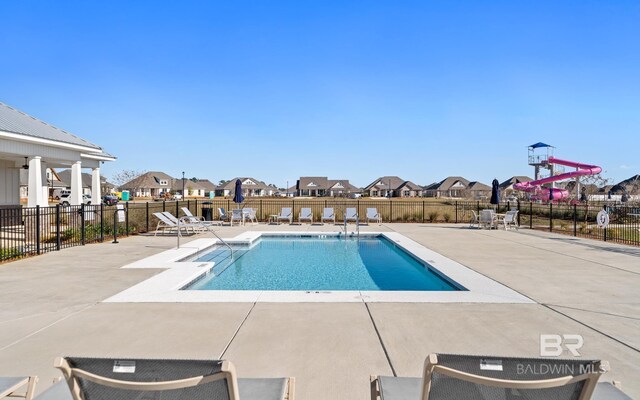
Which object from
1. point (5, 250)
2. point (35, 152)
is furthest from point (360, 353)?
point (35, 152)

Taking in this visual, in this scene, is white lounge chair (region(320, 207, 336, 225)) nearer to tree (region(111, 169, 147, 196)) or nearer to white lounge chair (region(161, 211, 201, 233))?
white lounge chair (region(161, 211, 201, 233))

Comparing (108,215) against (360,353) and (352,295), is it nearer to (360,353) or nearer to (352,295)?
(352,295)

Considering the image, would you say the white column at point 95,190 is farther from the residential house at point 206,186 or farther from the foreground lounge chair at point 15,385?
the residential house at point 206,186

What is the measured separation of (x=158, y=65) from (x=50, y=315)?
1770 cm

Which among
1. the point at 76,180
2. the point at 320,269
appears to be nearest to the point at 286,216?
the point at 76,180

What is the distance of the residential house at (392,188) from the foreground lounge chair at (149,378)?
91027 millimetres

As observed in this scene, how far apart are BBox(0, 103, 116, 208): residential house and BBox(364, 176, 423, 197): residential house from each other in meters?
77.9

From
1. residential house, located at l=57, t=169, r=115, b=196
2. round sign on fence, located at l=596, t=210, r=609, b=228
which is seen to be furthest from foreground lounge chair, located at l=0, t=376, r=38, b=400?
residential house, located at l=57, t=169, r=115, b=196

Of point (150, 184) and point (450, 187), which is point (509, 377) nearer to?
point (150, 184)

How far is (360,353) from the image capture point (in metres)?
3.73

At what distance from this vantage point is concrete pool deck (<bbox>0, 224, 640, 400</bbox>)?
345cm

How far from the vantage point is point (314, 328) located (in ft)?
14.5

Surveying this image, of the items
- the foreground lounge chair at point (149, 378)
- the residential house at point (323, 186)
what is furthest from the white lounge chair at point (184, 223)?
Result: the residential house at point (323, 186)

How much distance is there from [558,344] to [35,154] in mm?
16411
